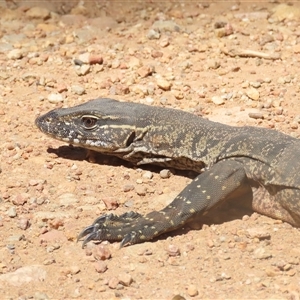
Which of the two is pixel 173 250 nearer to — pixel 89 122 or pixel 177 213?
pixel 177 213

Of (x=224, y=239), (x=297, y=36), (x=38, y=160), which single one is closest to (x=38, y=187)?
(x=38, y=160)

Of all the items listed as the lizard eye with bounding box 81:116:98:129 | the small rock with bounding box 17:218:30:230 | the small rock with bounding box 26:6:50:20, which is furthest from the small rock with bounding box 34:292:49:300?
the small rock with bounding box 26:6:50:20

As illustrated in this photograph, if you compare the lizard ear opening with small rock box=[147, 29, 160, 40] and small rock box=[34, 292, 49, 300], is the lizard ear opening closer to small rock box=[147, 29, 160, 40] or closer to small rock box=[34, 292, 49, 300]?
small rock box=[34, 292, 49, 300]

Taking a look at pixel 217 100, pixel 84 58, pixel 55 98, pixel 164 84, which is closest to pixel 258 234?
pixel 217 100

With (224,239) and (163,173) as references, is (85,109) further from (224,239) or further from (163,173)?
(224,239)

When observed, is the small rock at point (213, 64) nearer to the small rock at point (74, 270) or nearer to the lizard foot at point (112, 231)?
the lizard foot at point (112, 231)

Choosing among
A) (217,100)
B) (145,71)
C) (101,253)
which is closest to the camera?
(101,253)
